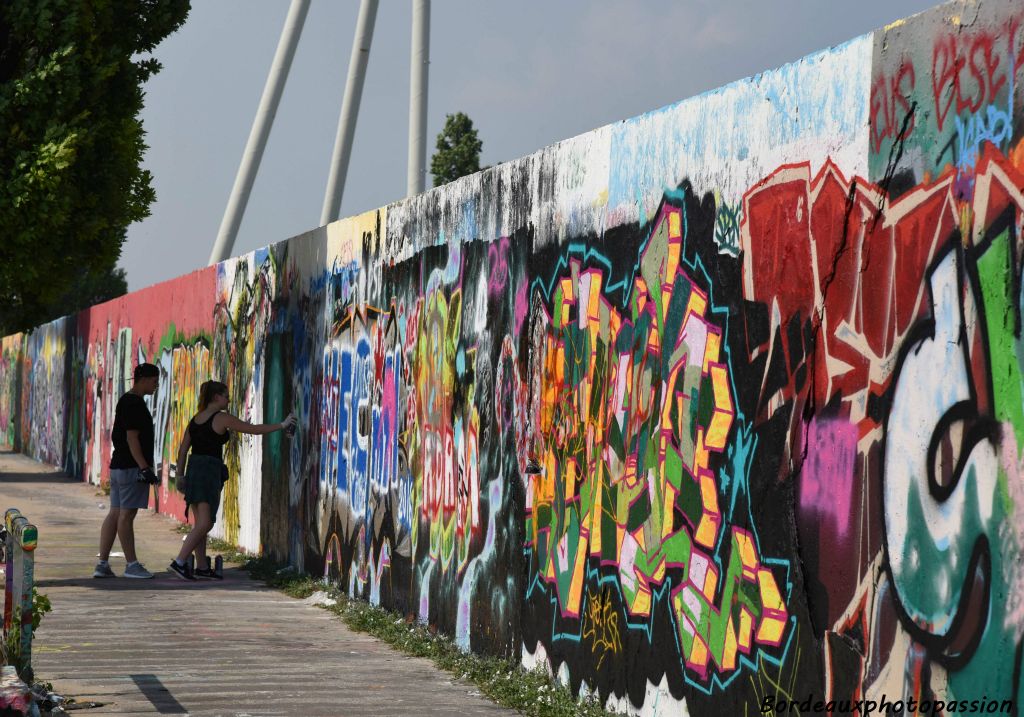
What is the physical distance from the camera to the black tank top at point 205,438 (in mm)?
12203

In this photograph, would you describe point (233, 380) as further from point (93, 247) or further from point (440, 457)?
point (440, 457)

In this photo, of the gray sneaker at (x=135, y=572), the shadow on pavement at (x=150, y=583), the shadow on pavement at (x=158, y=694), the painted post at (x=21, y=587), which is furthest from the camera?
the gray sneaker at (x=135, y=572)

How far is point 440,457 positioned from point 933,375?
4839 mm

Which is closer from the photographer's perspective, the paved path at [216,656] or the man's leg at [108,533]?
the paved path at [216,656]

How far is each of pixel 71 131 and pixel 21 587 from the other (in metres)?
6.68

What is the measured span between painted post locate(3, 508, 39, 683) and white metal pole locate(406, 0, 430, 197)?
782 inches

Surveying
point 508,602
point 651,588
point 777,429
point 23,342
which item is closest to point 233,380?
point 508,602

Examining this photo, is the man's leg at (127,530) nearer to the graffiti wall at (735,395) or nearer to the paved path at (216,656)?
A: the paved path at (216,656)

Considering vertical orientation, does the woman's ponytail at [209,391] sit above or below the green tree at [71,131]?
below

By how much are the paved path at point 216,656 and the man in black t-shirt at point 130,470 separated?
0.23m

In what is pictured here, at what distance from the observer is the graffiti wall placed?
4.23 m

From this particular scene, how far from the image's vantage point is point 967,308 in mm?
4211

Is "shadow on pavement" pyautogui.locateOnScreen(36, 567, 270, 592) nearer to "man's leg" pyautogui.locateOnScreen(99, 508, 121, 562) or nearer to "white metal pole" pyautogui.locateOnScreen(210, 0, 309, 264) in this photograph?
"man's leg" pyautogui.locateOnScreen(99, 508, 121, 562)

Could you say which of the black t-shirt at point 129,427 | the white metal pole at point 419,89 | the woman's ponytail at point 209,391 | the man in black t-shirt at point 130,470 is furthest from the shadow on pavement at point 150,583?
the white metal pole at point 419,89
